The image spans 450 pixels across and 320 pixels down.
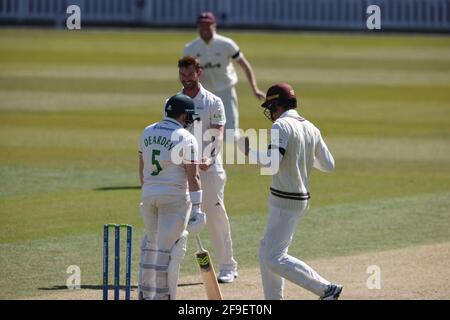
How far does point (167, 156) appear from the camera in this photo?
9.48m

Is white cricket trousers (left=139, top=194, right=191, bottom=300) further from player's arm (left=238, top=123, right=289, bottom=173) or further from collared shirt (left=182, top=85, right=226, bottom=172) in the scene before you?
collared shirt (left=182, top=85, right=226, bottom=172)

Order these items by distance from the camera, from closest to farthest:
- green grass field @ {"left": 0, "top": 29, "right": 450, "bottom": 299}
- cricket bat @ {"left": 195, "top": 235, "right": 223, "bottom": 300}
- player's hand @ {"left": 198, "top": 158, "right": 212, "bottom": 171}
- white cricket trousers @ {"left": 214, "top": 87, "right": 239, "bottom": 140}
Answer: cricket bat @ {"left": 195, "top": 235, "right": 223, "bottom": 300} < player's hand @ {"left": 198, "top": 158, "right": 212, "bottom": 171} < green grass field @ {"left": 0, "top": 29, "right": 450, "bottom": 299} < white cricket trousers @ {"left": 214, "top": 87, "right": 239, "bottom": 140}

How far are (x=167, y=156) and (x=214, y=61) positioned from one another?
632 cm

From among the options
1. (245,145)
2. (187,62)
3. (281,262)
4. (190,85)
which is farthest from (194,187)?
(190,85)

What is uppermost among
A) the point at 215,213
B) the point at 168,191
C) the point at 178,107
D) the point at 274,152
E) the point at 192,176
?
the point at 178,107

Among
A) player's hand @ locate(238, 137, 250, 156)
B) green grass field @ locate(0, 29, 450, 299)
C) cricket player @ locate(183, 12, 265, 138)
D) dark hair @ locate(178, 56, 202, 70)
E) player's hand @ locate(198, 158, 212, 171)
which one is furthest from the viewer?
cricket player @ locate(183, 12, 265, 138)

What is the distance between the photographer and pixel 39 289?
1062 centimetres

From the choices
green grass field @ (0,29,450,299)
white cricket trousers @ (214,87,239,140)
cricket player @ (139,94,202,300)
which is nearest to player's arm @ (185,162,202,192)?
cricket player @ (139,94,202,300)

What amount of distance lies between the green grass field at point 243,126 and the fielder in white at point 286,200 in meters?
2.17

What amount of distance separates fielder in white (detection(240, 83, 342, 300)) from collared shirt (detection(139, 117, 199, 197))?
512 millimetres

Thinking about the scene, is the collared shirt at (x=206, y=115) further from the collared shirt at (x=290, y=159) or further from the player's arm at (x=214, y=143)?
the collared shirt at (x=290, y=159)

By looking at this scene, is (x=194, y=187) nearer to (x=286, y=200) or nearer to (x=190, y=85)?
(x=286, y=200)

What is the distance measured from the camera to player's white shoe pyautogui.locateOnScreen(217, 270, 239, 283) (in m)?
11.1

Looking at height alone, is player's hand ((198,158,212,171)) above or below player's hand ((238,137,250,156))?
below
